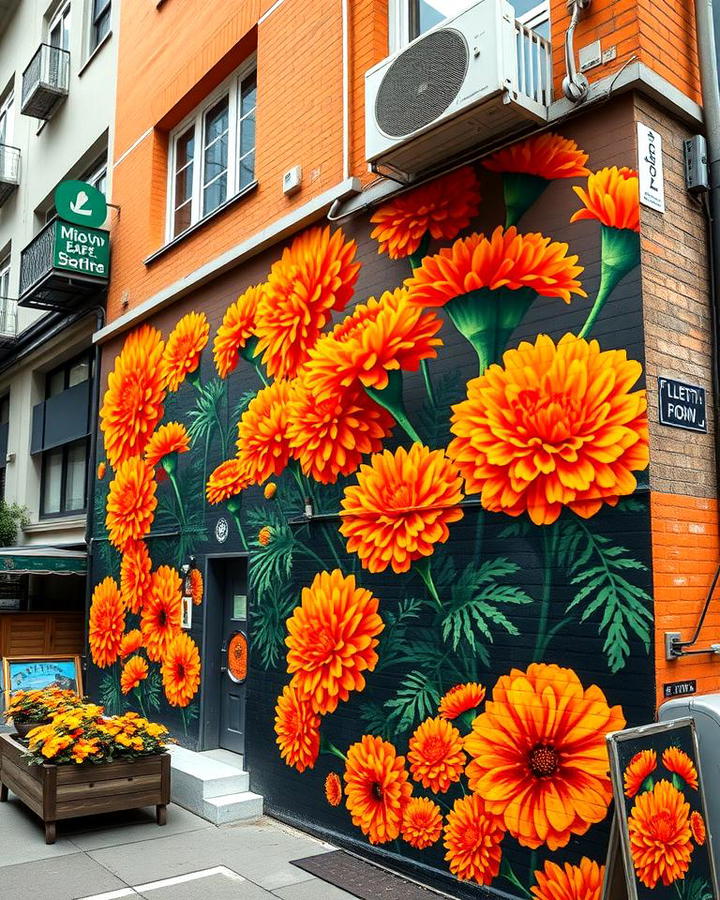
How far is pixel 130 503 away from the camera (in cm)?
1077

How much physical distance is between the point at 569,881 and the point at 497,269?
154 inches

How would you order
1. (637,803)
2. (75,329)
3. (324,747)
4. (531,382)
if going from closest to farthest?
1. (637,803)
2. (531,382)
3. (324,747)
4. (75,329)

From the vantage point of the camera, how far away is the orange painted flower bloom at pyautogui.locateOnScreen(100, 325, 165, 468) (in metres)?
10.5

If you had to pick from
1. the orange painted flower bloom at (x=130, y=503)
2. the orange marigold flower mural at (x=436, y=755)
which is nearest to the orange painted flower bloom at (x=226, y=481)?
the orange painted flower bloom at (x=130, y=503)

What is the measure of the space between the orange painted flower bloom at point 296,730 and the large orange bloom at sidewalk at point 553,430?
8.75 ft

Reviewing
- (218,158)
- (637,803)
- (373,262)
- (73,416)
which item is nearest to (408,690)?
(637,803)

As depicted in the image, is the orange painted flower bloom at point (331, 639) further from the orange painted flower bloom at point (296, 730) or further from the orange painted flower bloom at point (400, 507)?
the orange painted flower bloom at point (400, 507)

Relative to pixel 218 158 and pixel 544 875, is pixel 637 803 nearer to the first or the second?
pixel 544 875

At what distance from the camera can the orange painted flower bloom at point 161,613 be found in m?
9.67

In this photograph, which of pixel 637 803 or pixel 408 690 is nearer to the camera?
pixel 637 803

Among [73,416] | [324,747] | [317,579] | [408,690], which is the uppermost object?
[73,416]

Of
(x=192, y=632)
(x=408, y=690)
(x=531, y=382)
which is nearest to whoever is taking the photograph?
(x=531, y=382)

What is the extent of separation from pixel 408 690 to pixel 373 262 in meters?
3.40

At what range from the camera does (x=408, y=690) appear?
6.33 m
